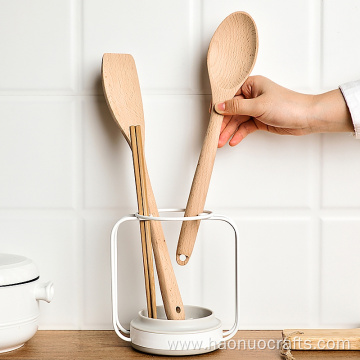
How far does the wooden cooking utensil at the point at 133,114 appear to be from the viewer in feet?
2.43

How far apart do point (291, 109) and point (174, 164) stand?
194mm

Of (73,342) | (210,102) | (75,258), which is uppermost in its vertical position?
(210,102)

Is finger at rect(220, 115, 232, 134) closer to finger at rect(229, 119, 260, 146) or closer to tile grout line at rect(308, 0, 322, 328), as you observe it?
finger at rect(229, 119, 260, 146)

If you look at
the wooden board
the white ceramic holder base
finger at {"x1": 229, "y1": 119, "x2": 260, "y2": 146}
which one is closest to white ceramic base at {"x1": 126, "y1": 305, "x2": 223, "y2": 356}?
the white ceramic holder base

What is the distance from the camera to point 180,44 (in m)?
0.84

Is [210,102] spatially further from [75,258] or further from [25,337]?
[25,337]

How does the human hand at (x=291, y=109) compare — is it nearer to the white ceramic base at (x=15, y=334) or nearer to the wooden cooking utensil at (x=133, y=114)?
the wooden cooking utensil at (x=133, y=114)

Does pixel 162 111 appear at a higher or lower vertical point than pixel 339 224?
higher

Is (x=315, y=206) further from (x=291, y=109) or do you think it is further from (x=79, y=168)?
(x=79, y=168)

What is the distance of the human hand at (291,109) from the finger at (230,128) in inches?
0.9

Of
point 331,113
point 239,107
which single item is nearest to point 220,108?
point 239,107

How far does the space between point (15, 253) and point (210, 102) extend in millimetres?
378

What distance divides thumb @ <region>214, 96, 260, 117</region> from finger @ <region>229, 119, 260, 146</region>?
45 mm

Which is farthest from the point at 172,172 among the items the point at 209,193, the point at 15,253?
the point at 15,253
